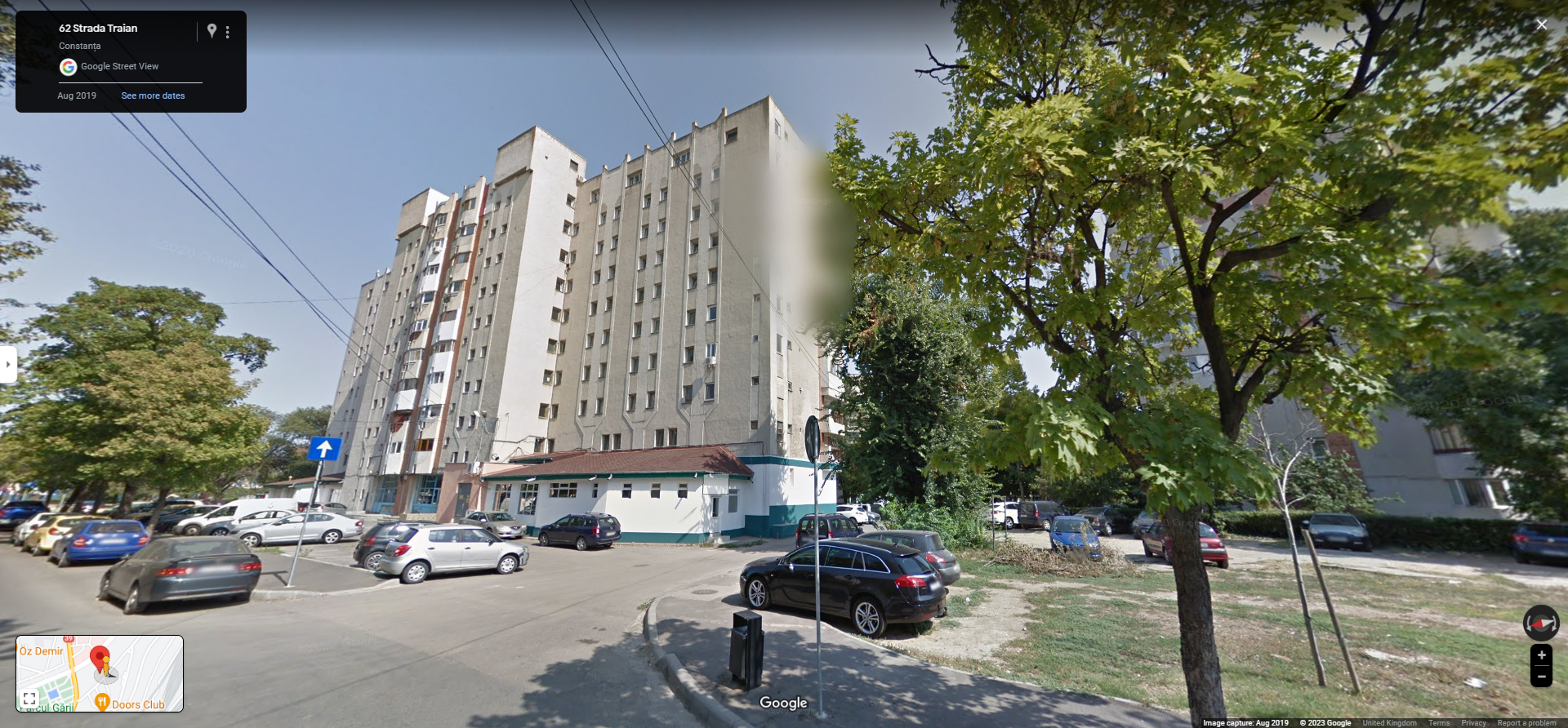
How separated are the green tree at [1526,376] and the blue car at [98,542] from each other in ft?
89.9

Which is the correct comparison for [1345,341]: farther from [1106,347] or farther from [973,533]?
[973,533]

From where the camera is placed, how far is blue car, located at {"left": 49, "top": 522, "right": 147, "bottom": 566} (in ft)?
52.6

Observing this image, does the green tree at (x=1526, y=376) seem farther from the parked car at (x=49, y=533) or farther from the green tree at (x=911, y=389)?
the parked car at (x=49, y=533)

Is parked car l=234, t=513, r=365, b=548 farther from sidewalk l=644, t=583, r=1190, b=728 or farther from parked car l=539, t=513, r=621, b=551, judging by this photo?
sidewalk l=644, t=583, r=1190, b=728

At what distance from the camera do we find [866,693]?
6.08 meters

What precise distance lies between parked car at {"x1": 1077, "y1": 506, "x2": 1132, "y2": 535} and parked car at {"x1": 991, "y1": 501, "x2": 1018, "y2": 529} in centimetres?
395

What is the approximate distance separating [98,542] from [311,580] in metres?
9.27

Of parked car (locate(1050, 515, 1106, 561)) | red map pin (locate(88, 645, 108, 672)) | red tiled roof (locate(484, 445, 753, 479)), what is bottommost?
red map pin (locate(88, 645, 108, 672))

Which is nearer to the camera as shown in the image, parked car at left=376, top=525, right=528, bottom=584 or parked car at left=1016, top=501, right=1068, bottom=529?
parked car at left=376, top=525, right=528, bottom=584

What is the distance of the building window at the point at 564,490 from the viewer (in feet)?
92.7

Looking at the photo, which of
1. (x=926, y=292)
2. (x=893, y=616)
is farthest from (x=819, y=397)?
(x=893, y=616)

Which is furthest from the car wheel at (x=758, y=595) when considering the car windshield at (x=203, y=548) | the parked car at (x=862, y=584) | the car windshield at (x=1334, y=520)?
the car windshield at (x=1334, y=520)

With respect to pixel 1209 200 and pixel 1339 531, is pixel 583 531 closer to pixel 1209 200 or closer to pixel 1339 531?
pixel 1209 200

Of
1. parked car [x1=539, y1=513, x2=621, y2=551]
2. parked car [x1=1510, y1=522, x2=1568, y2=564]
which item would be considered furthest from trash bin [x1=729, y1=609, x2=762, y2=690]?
parked car [x1=539, y1=513, x2=621, y2=551]
